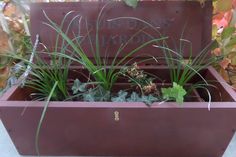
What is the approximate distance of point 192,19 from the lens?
2.37 ft

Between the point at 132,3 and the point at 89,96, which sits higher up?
the point at 132,3

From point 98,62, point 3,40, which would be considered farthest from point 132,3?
point 3,40

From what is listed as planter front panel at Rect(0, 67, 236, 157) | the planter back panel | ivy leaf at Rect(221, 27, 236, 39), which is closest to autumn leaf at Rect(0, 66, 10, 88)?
the planter back panel

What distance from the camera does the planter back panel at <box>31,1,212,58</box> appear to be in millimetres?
720

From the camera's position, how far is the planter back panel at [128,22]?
0.72 metres

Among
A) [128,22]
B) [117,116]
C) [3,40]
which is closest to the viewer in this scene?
[117,116]

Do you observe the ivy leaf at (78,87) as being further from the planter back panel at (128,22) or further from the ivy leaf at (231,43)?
the ivy leaf at (231,43)

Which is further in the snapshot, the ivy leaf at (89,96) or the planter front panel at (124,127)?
the ivy leaf at (89,96)

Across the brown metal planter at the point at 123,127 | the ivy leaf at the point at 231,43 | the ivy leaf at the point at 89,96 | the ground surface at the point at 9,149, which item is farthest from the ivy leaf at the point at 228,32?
the ivy leaf at the point at 89,96

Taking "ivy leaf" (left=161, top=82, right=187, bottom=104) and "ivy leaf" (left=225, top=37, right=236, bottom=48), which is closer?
"ivy leaf" (left=161, top=82, right=187, bottom=104)

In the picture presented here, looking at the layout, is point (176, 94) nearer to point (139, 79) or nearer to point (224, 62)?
point (139, 79)

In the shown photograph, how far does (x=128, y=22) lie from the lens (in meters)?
0.73

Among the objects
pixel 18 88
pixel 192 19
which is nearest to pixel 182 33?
pixel 192 19

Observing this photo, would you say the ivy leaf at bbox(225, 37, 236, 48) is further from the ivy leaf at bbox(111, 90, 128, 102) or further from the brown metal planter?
the ivy leaf at bbox(111, 90, 128, 102)
